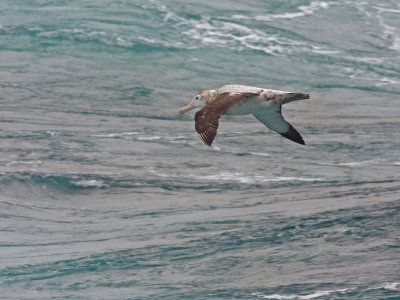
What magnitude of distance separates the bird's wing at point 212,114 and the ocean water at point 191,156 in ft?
35.7

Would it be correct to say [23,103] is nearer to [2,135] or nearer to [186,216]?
[2,135]

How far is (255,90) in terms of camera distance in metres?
17.8

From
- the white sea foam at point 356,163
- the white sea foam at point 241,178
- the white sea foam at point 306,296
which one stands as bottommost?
the white sea foam at point 306,296

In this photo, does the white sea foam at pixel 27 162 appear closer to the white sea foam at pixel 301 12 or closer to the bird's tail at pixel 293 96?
the bird's tail at pixel 293 96

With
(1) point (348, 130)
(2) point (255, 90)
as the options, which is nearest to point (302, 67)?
(1) point (348, 130)

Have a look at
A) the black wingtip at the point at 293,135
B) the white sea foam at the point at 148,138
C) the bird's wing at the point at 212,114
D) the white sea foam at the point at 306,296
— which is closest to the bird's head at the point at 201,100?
the bird's wing at the point at 212,114

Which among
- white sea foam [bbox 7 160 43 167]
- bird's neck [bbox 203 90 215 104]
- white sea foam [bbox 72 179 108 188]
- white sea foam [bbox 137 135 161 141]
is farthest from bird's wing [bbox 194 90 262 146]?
white sea foam [bbox 137 135 161 141]

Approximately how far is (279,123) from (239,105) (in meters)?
2.08

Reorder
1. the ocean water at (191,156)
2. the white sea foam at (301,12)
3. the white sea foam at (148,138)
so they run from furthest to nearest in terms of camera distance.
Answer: the white sea foam at (301,12) → the white sea foam at (148,138) → the ocean water at (191,156)

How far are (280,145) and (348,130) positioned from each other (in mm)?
4100

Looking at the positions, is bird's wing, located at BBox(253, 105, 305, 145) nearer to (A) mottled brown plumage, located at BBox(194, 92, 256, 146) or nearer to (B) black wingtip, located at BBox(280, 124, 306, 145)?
(B) black wingtip, located at BBox(280, 124, 306, 145)

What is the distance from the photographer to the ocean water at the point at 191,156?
92.6 feet

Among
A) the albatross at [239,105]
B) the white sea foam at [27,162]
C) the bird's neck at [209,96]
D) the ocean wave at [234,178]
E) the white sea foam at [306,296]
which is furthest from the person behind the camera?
the white sea foam at [27,162]

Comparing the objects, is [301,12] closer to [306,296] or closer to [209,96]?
[306,296]
